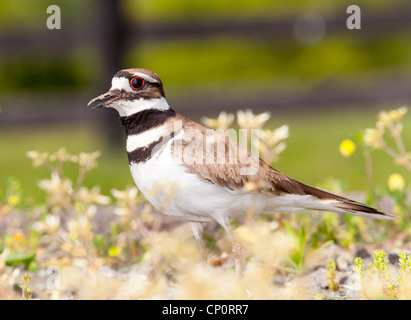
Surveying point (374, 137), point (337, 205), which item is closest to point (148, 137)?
point (337, 205)

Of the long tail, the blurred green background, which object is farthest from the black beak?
the blurred green background

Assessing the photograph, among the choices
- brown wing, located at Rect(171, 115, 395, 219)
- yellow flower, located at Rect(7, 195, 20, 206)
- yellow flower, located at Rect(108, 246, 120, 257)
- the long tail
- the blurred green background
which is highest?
the blurred green background

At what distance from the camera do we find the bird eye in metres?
2.16

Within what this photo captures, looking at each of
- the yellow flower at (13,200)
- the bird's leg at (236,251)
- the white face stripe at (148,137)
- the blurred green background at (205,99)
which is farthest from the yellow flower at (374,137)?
the blurred green background at (205,99)

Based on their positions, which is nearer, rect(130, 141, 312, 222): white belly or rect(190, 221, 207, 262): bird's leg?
rect(130, 141, 312, 222): white belly

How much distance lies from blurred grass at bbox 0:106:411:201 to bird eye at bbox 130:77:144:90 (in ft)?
9.34

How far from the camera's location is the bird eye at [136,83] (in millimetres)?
2162

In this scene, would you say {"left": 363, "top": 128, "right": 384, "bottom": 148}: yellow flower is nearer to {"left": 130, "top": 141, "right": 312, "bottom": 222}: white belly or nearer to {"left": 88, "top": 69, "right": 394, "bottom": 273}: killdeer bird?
{"left": 88, "top": 69, "right": 394, "bottom": 273}: killdeer bird

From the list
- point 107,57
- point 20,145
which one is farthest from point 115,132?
point 20,145

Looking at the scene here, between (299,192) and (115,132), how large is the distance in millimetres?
4819

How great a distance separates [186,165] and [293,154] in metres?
4.89

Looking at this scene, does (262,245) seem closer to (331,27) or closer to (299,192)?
(299,192)

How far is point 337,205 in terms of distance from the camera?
2277mm

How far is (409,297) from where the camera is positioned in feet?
6.33
